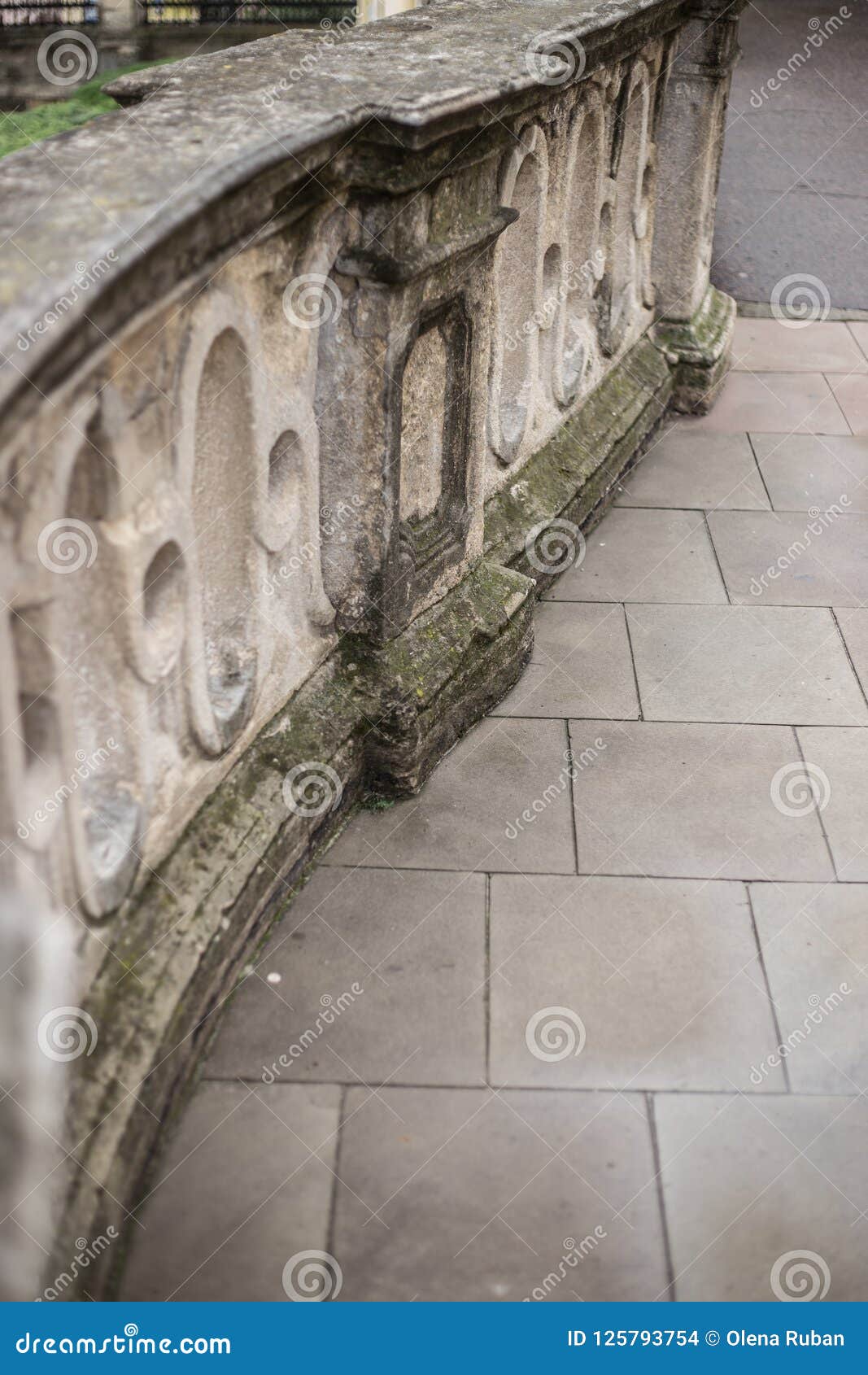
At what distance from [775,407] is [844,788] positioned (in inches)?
101

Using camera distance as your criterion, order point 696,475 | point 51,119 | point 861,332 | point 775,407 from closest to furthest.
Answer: point 696,475 → point 775,407 → point 861,332 → point 51,119

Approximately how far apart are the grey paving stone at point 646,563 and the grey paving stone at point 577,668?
11 cm

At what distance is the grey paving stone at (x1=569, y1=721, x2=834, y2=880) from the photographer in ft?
10.1

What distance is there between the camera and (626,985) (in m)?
2.74

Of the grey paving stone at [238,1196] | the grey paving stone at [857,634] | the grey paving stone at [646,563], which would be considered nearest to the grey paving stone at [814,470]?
the grey paving stone at [646,563]

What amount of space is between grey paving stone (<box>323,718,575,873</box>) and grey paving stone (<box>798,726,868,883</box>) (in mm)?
620

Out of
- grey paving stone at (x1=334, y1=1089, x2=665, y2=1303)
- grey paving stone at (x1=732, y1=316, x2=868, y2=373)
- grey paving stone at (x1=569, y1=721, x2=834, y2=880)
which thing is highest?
grey paving stone at (x1=732, y1=316, x2=868, y2=373)

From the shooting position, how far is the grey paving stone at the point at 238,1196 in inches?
84.6

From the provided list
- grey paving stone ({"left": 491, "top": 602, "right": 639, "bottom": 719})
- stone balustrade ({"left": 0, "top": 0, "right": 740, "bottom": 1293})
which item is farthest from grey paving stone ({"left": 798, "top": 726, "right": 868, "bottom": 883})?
stone balustrade ({"left": 0, "top": 0, "right": 740, "bottom": 1293})

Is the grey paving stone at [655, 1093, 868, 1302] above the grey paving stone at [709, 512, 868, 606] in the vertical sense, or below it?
below

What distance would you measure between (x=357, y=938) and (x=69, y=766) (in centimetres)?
99

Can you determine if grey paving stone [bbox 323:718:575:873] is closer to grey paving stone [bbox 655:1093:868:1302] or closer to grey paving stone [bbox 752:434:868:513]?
grey paving stone [bbox 655:1093:868:1302]

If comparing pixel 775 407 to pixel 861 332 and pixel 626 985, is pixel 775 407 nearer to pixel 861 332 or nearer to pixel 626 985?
pixel 861 332

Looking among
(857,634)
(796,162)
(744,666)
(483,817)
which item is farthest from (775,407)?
(796,162)
